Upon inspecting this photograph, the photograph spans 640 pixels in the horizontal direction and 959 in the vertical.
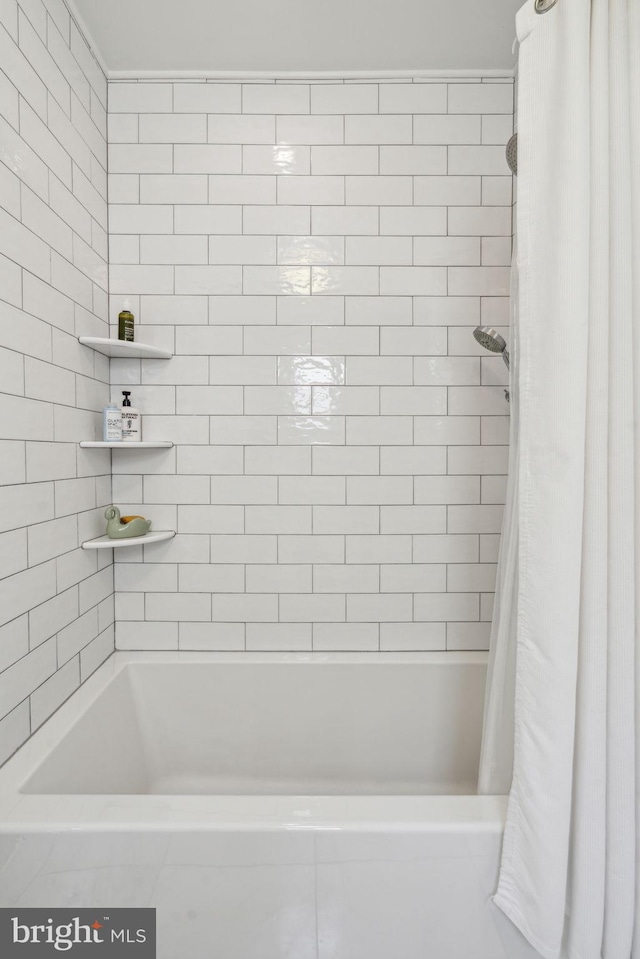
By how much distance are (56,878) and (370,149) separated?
223 centimetres

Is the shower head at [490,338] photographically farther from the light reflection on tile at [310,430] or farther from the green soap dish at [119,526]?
the green soap dish at [119,526]

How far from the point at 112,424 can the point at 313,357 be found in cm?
72

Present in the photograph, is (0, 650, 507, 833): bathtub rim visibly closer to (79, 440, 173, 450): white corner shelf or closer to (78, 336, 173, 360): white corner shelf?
(79, 440, 173, 450): white corner shelf

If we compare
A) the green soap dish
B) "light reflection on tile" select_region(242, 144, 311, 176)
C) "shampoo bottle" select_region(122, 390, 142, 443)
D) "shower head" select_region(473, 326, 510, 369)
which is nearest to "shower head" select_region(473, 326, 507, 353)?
"shower head" select_region(473, 326, 510, 369)

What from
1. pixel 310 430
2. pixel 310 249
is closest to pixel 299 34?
pixel 310 249

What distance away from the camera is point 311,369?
1900 mm

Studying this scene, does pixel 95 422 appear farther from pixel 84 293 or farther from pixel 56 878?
pixel 56 878

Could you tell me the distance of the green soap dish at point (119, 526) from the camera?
5.75 ft

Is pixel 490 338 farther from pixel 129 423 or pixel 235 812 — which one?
pixel 235 812

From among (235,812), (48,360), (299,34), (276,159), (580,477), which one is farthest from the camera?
(276,159)

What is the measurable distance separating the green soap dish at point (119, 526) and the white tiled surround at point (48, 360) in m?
0.06

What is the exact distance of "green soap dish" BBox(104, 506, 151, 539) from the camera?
1.75 m

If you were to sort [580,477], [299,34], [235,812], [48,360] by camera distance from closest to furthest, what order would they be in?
1. [580,477]
2. [235,812]
3. [48,360]
4. [299,34]

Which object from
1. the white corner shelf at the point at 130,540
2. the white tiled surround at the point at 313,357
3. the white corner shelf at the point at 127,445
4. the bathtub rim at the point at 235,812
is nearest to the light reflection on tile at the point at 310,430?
the white tiled surround at the point at 313,357
